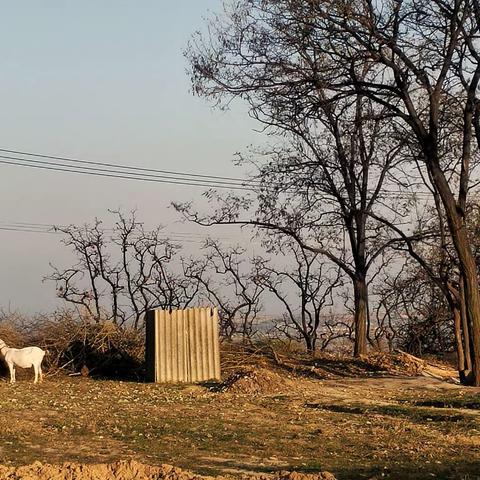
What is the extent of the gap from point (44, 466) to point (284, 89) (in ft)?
39.3

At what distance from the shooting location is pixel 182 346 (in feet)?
59.2

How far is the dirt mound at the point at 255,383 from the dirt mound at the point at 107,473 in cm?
853

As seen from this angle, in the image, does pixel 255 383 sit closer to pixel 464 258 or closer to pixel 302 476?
pixel 464 258

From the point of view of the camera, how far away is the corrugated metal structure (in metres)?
17.9

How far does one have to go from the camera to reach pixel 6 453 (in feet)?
28.7

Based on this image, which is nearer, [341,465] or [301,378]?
[341,465]

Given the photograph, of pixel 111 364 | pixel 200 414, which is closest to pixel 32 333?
pixel 111 364

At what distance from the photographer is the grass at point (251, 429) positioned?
329 inches

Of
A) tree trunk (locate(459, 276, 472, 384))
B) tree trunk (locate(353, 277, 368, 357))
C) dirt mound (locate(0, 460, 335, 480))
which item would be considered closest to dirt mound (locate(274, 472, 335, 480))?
dirt mound (locate(0, 460, 335, 480))

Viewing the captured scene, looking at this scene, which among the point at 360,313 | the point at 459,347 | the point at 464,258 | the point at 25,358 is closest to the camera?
the point at 25,358

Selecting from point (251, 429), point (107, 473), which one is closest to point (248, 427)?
point (251, 429)

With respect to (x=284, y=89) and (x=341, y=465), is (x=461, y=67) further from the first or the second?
(x=341, y=465)

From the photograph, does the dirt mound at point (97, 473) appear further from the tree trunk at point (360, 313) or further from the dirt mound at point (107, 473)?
the tree trunk at point (360, 313)

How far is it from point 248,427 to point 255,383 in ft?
15.9
